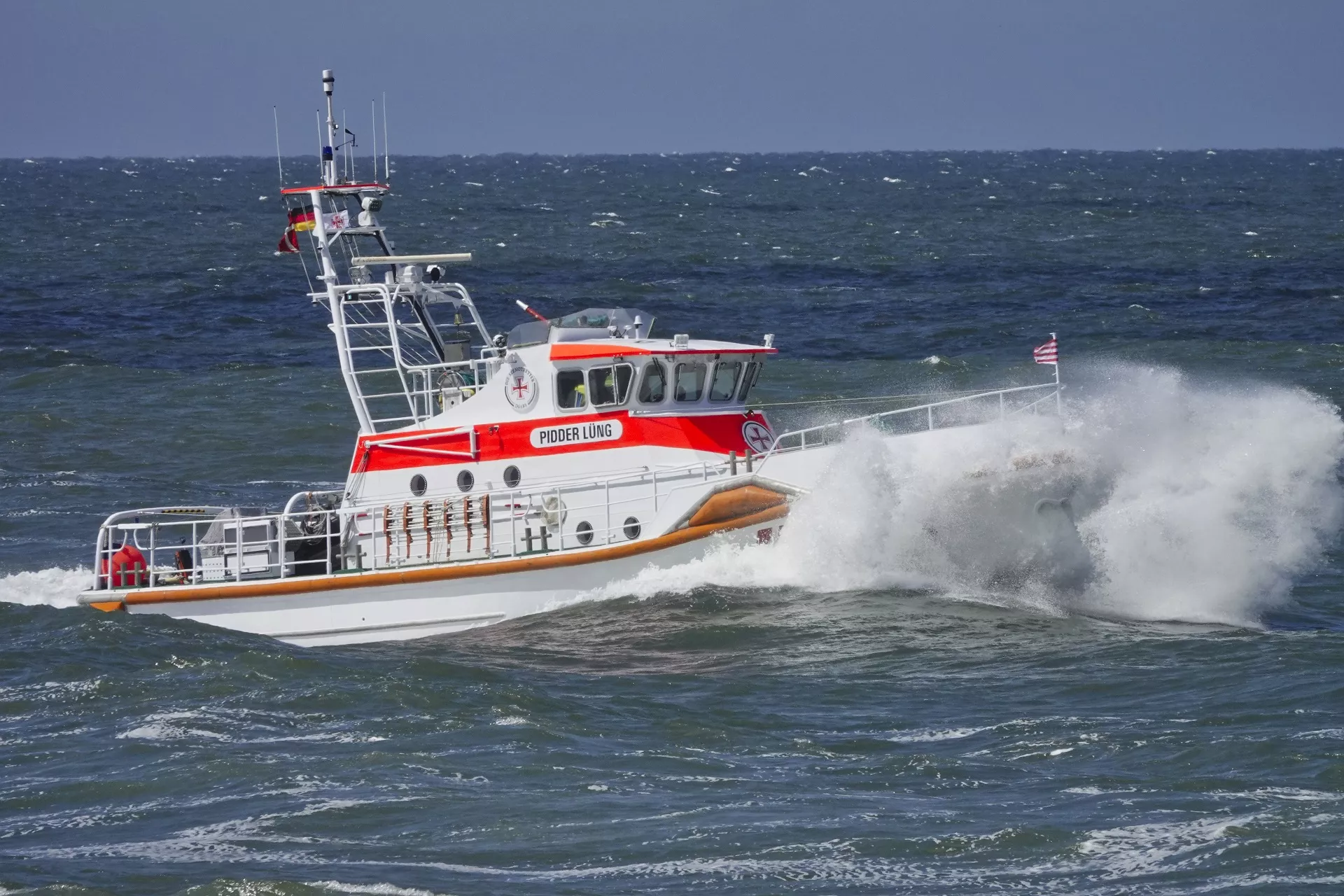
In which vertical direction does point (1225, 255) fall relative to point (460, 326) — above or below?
above

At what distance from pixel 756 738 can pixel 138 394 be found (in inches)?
1046

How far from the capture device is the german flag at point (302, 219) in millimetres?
21547

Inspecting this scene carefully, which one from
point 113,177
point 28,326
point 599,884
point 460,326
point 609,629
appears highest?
point 113,177

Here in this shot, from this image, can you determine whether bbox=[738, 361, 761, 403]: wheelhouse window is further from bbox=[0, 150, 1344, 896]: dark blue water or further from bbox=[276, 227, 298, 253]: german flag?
bbox=[276, 227, 298, 253]: german flag

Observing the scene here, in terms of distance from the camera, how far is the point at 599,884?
1184cm

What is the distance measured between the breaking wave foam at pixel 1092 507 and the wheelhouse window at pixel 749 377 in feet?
5.89

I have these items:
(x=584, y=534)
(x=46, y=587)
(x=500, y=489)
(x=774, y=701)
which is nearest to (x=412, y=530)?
(x=500, y=489)

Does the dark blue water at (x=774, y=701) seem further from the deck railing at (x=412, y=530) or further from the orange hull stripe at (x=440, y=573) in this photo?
the deck railing at (x=412, y=530)

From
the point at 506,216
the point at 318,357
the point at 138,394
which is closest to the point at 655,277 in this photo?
the point at 318,357

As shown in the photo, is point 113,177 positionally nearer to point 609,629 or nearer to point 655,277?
point 655,277

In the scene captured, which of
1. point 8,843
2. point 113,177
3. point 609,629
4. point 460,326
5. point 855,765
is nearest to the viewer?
point 8,843

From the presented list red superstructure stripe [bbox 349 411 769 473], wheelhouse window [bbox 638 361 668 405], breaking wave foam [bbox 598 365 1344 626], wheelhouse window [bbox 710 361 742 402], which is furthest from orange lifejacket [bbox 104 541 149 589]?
wheelhouse window [bbox 710 361 742 402]

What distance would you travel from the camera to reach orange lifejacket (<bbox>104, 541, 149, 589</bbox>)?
20766 millimetres

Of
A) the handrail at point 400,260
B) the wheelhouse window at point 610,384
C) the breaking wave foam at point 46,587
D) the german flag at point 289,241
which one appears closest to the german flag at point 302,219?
the german flag at point 289,241
